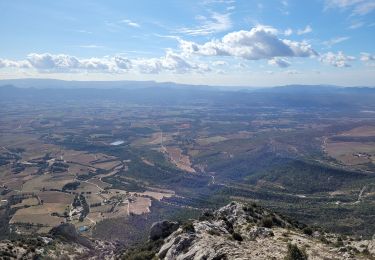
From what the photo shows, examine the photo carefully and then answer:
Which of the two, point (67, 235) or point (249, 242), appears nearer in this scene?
point (249, 242)

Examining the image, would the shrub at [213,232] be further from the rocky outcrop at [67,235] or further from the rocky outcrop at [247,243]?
the rocky outcrop at [67,235]

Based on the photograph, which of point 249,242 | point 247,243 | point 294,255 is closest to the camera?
point 294,255

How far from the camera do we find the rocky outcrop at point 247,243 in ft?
148

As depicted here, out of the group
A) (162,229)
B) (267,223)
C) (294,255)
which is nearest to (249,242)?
(294,255)

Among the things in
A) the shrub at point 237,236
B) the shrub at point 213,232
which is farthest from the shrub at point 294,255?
the shrub at point 213,232

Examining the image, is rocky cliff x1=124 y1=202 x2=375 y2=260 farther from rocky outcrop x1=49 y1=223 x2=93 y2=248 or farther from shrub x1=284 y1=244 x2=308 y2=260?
rocky outcrop x1=49 y1=223 x2=93 y2=248

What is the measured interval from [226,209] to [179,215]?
84.9m

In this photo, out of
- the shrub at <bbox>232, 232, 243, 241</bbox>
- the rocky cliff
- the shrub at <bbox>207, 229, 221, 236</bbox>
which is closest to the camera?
the rocky cliff

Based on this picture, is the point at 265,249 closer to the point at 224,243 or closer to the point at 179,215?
the point at 224,243

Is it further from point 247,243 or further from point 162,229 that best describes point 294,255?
point 162,229

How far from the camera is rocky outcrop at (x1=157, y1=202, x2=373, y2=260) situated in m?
45.2

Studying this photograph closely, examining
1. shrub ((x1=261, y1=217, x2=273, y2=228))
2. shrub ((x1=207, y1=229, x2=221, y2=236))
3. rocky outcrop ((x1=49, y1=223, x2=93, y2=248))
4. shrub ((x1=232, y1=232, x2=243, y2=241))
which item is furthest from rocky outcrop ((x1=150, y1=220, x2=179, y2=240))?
→ rocky outcrop ((x1=49, y1=223, x2=93, y2=248))

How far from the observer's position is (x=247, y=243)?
166 feet

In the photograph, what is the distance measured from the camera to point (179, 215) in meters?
154
